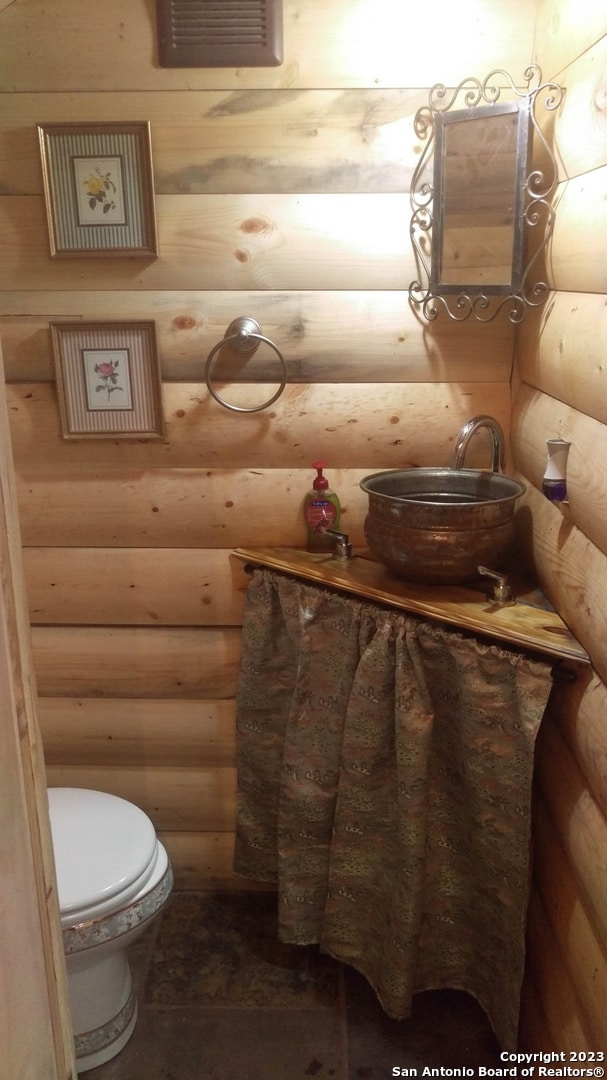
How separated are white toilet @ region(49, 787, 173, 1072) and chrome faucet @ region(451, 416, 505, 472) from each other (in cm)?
99

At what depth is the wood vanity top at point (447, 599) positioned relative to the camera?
1.42 meters

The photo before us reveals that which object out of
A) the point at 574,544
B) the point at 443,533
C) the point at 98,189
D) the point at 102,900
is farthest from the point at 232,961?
the point at 98,189

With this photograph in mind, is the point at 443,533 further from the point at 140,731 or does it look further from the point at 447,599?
the point at 140,731

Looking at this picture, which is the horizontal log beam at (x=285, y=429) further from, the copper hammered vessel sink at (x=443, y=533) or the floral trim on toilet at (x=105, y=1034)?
the floral trim on toilet at (x=105, y=1034)

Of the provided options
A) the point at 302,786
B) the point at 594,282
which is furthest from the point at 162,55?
the point at 302,786

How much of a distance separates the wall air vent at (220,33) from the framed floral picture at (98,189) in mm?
163

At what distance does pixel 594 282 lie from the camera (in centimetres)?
131

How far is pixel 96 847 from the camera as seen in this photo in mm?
1637

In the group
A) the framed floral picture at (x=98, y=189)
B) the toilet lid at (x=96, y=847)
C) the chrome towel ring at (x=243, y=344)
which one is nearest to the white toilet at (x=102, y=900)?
the toilet lid at (x=96, y=847)

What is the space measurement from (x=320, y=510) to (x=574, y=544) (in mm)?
591

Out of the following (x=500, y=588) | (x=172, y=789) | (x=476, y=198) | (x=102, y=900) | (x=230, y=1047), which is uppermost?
(x=476, y=198)

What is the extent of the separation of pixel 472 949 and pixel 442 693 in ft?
1.88

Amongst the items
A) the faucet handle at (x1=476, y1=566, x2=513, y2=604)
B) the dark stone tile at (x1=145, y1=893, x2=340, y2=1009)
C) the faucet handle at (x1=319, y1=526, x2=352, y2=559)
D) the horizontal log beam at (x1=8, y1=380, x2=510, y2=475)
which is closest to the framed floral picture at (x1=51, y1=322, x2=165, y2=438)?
the horizontal log beam at (x1=8, y1=380, x2=510, y2=475)

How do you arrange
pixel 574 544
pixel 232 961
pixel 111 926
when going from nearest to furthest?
pixel 574 544 < pixel 111 926 < pixel 232 961
